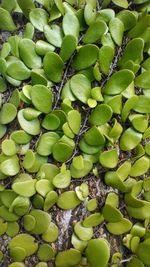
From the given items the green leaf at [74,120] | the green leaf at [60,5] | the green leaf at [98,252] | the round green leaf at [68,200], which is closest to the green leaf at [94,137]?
the green leaf at [74,120]

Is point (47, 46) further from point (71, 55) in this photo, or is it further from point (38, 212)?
point (38, 212)

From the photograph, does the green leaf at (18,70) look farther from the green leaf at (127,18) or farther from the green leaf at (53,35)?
the green leaf at (127,18)

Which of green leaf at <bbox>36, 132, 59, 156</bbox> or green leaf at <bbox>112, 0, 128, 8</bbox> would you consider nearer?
green leaf at <bbox>36, 132, 59, 156</bbox>

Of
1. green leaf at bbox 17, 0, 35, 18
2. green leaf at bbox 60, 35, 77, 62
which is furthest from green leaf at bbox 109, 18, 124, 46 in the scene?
green leaf at bbox 17, 0, 35, 18

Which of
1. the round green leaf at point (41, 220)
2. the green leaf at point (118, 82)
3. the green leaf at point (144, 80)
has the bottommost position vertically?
the round green leaf at point (41, 220)

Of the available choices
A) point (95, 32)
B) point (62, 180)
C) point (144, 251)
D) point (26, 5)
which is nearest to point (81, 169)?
point (62, 180)

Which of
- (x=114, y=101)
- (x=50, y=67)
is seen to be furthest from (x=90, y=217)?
(x=50, y=67)

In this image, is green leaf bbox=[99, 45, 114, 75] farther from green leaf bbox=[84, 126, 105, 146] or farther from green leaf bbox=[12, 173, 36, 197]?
green leaf bbox=[12, 173, 36, 197]

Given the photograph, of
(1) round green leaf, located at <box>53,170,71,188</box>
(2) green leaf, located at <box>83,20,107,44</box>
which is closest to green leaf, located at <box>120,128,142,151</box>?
(1) round green leaf, located at <box>53,170,71,188</box>

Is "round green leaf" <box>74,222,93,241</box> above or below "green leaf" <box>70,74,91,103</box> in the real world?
below

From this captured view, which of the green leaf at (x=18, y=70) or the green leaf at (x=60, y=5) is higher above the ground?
the green leaf at (x=60, y=5)

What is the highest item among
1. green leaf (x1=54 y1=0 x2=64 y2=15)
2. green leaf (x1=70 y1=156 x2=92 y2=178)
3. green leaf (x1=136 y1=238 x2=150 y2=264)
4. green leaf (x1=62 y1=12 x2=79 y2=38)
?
green leaf (x1=54 y1=0 x2=64 y2=15)
